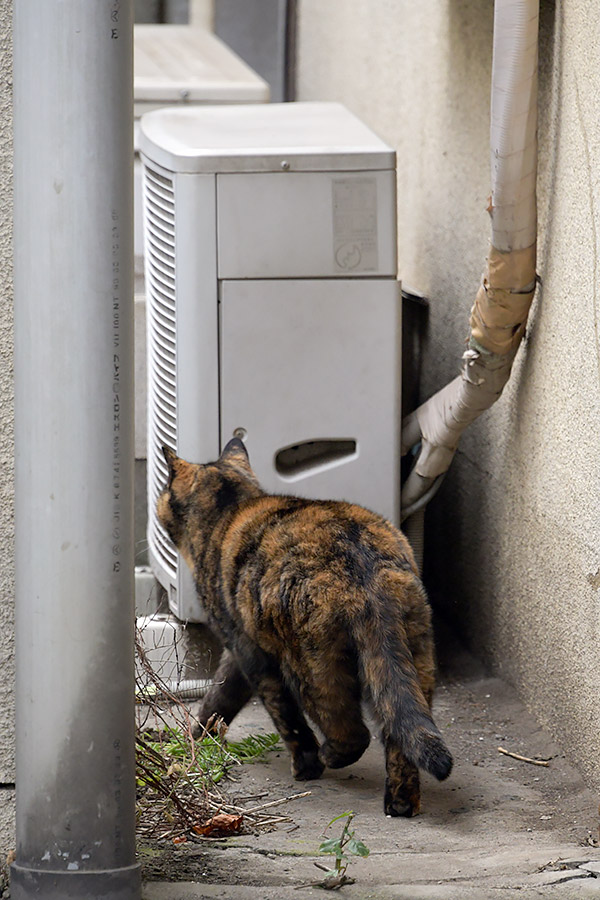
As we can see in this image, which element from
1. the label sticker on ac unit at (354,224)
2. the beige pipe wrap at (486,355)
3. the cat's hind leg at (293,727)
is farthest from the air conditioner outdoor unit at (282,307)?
the cat's hind leg at (293,727)

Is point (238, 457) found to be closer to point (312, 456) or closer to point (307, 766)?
point (312, 456)

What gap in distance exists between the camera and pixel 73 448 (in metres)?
2.20

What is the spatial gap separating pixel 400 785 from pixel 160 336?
2057 millimetres

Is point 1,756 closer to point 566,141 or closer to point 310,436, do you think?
point 310,436

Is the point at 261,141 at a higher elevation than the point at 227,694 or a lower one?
higher

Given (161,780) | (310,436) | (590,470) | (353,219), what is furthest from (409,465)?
(161,780)

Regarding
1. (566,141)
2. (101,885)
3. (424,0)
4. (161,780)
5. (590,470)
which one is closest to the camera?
(101,885)

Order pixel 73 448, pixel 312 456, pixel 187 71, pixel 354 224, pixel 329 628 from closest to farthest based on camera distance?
pixel 73 448 → pixel 329 628 → pixel 354 224 → pixel 312 456 → pixel 187 71

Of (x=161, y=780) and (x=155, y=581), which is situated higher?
(x=161, y=780)

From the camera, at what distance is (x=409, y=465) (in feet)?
15.4

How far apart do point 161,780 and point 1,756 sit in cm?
52

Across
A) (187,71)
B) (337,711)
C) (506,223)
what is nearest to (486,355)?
(506,223)

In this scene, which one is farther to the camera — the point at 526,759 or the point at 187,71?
the point at 187,71

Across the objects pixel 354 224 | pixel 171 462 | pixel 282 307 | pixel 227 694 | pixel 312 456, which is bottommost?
pixel 227 694
